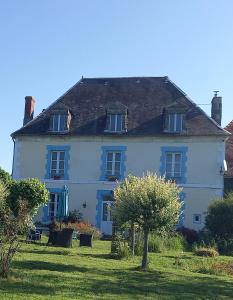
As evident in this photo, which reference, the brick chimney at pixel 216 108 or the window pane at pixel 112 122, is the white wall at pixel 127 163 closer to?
the window pane at pixel 112 122

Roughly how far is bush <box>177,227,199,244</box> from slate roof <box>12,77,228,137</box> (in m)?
5.30

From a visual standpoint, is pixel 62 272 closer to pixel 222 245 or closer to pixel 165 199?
pixel 165 199

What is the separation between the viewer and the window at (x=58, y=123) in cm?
3225

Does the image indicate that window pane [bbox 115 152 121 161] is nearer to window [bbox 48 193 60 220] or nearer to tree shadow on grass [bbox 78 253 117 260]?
window [bbox 48 193 60 220]

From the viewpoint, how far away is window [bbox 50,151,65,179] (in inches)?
1253

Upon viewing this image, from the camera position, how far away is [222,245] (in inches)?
877

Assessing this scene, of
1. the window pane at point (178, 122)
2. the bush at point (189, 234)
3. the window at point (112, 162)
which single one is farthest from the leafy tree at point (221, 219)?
the window at point (112, 162)

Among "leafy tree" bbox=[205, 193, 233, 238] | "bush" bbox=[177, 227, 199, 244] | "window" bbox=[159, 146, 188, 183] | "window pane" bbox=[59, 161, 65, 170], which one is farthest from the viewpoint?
"window pane" bbox=[59, 161, 65, 170]

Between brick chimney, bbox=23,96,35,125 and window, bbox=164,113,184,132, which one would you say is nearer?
window, bbox=164,113,184,132

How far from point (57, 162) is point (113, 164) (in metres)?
3.33

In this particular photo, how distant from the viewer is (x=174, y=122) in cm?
3089

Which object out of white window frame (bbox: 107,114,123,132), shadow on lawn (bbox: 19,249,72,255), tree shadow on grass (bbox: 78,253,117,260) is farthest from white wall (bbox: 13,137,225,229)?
shadow on lawn (bbox: 19,249,72,255)

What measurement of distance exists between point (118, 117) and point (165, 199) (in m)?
17.4

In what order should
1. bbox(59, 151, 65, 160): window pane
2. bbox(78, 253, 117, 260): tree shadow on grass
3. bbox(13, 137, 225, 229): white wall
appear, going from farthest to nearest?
bbox(59, 151, 65, 160): window pane → bbox(13, 137, 225, 229): white wall → bbox(78, 253, 117, 260): tree shadow on grass
